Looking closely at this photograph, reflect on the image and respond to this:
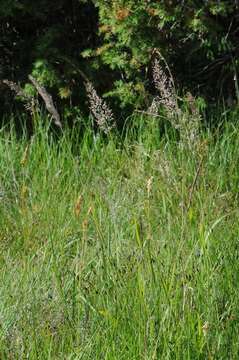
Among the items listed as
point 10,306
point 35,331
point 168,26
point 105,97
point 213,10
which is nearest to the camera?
point 35,331

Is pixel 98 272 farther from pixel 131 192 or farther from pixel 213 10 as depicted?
pixel 213 10

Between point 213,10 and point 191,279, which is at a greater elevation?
point 213,10

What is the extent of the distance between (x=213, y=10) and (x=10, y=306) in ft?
9.34

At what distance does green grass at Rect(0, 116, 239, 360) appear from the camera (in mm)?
2873

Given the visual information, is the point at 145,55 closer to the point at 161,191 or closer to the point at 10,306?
the point at 161,191

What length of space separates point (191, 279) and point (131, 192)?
1.08 m

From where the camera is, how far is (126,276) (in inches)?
120

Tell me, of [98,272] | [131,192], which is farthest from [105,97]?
[98,272]

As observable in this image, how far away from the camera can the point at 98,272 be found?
3271mm

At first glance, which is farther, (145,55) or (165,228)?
(145,55)

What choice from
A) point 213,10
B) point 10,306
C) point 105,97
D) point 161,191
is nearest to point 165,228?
point 161,191

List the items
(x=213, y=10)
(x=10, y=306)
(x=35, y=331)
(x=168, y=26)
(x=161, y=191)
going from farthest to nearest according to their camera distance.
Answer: (x=168, y=26) < (x=213, y=10) < (x=161, y=191) < (x=10, y=306) < (x=35, y=331)

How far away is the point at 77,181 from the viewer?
4.50 m

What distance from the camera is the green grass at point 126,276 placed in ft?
9.43
